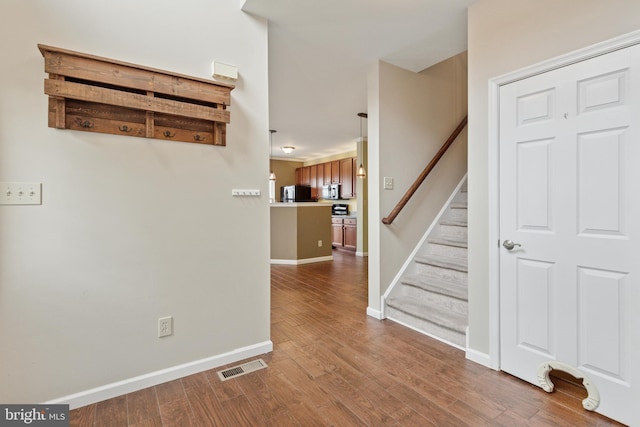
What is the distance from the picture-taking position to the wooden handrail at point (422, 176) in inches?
Result: 116

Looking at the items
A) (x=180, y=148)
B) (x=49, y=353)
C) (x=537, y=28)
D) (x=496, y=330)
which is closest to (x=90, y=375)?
(x=49, y=353)

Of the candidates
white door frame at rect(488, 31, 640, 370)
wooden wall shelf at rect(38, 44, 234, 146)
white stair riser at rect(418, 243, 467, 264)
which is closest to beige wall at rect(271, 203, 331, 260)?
white stair riser at rect(418, 243, 467, 264)

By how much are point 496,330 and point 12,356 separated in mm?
2803

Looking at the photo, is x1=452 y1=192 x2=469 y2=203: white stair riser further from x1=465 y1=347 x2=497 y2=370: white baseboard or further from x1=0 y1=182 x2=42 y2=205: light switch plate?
x1=0 y1=182 x2=42 y2=205: light switch plate

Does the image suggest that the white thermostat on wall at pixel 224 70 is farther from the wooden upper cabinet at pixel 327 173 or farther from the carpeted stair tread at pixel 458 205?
the wooden upper cabinet at pixel 327 173

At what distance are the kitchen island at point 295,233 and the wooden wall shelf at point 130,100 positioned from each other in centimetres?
354

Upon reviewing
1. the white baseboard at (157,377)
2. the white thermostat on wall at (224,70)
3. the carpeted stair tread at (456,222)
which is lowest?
the white baseboard at (157,377)

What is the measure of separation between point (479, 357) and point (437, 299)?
2.19ft

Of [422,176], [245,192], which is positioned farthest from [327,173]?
[245,192]

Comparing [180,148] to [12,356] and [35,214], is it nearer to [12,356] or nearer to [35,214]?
[35,214]

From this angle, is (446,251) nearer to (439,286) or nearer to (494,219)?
(439,286)

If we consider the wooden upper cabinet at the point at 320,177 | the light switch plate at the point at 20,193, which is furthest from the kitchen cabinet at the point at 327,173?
the light switch plate at the point at 20,193

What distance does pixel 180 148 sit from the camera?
1.96 metres

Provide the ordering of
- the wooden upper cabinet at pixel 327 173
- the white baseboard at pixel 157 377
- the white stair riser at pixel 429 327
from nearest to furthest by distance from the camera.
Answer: the white baseboard at pixel 157 377, the white stair riser at pixel 429 327, the wooden upper cabinet at pixel 327 173
